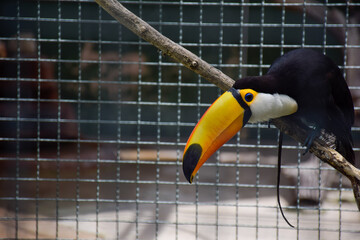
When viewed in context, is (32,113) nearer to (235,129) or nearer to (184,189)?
(184,189)

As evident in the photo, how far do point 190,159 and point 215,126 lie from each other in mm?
126

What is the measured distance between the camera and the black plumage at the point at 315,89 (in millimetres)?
1279

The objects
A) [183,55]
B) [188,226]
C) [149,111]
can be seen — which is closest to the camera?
[183,55]

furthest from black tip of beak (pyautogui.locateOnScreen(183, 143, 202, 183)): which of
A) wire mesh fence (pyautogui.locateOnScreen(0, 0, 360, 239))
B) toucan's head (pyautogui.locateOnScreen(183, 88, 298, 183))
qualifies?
wire mesh fence (pyautogui.locateOnScreen(0, 0, 360, 239))

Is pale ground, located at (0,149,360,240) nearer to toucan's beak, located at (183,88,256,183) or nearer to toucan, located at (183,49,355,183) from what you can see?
toucan, located at (183,49,355,183)

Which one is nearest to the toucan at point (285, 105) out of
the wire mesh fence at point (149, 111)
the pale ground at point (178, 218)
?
the wire mesh fence at point (149, 111)

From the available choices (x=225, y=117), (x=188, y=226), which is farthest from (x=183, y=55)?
(x=188, y=226)

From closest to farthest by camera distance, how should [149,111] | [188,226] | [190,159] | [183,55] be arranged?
[190,159] → [183,55] → [188,226] → [149,111]

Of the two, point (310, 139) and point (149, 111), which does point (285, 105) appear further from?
point (149, 111)

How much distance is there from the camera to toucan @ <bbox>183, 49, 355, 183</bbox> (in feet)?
3.85

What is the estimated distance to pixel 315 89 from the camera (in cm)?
131

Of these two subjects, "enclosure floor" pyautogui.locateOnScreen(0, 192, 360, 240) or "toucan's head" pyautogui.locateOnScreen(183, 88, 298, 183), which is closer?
"toucan's head" pyautogui.locateOnScreen(183, 88, 298, 183)

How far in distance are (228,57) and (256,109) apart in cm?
112

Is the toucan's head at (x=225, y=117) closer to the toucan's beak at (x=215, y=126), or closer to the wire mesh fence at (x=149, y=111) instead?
the toucan's beak at (x=215, y=126)
